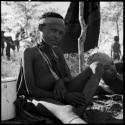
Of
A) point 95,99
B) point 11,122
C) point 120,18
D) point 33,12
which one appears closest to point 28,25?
point 33,12

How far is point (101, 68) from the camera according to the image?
3025 millimetres

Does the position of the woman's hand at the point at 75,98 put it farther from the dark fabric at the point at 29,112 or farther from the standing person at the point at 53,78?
the dark fabric at the point at 29,112

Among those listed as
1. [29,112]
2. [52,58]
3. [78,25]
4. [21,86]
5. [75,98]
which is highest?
[78,25]

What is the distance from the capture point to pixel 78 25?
5.97 meters

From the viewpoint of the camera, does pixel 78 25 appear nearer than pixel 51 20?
No

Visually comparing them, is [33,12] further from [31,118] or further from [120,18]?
[31,118]

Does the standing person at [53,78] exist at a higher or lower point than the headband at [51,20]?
lower

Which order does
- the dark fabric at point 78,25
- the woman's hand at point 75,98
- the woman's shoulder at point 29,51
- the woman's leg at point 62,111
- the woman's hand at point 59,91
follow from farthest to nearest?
the dark fabric at point 78,25, the woman's shoulder at point 29,51, the woman's hand at point 59,91, the woman's hand at point 75,98, the woman's leg at point 62,111

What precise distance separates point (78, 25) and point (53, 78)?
2.88m

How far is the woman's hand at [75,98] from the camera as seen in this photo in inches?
118

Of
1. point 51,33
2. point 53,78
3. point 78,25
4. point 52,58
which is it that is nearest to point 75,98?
point 53,78

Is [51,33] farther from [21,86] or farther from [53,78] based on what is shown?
[21,86]

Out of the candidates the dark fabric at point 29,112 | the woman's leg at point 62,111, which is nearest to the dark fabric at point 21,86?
the dark fabric at point 29,112

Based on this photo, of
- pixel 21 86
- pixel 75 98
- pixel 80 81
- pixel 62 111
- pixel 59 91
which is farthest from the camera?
pixel 21 86
